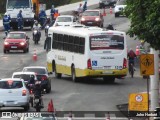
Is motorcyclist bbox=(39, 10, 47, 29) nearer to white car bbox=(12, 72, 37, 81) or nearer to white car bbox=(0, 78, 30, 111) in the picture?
white car bbox=(12, 72, 37, 81)

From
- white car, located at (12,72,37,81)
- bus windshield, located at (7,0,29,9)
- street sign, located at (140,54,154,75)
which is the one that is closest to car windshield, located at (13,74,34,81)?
white car, located at (12,72,37,81)

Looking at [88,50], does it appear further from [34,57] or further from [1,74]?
[34,57]

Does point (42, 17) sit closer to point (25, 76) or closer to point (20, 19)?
point (20, 19)

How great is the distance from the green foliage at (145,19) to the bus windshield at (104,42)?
20.4 metres

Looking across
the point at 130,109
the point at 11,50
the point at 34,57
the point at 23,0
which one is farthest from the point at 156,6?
the point at 23,0

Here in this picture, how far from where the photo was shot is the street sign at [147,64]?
104 feet

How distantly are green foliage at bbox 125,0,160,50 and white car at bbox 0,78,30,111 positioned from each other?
31.6 ft

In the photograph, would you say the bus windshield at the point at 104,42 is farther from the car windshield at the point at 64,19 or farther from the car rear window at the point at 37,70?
the car windshield at the point at 64,19

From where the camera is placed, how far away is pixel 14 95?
38.9 meters

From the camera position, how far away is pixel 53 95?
152 ft

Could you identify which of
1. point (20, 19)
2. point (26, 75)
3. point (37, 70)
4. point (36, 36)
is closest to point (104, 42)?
point (37, 70)

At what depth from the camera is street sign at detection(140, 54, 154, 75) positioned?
31.8 m

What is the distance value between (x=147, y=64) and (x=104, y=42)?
63.1 feet

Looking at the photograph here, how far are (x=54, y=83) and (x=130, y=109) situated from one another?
17573mm
